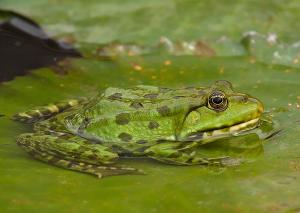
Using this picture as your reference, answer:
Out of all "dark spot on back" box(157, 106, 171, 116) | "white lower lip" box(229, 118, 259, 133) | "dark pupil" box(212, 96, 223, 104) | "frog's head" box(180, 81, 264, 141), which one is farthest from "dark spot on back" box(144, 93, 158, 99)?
"white lower lip" box(229, 118, 259, 133)

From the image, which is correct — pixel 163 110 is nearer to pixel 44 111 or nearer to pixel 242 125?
pixel 242 125

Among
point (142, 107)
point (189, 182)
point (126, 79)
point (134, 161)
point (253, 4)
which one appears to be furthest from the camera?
point (253, 4)

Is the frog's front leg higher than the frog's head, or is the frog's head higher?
the frog's head

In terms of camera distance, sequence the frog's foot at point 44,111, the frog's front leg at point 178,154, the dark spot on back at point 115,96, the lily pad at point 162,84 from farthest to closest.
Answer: the frog's foot at point 44,111
the dark spot on back at point 115,96
the frog's front leg at point 178,154
the lily pad at point 162,84

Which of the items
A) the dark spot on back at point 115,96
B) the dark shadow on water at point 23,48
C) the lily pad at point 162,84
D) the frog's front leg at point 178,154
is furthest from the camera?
the dark shadow on water at point 23,48

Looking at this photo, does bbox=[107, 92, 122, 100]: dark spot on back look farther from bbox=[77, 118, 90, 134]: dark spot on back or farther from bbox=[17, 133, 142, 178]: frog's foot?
bbox=[17, 133, 142, 178]: frog's foot

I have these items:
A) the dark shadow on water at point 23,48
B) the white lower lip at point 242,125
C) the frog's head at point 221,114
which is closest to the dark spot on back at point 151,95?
the frog's head at point 221,114

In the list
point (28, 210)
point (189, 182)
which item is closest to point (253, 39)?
point (189, 182)

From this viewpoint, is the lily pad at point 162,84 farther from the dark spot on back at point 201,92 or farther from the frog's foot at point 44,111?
the dark spot on back at point 201,92

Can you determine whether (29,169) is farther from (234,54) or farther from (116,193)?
(234,54)
